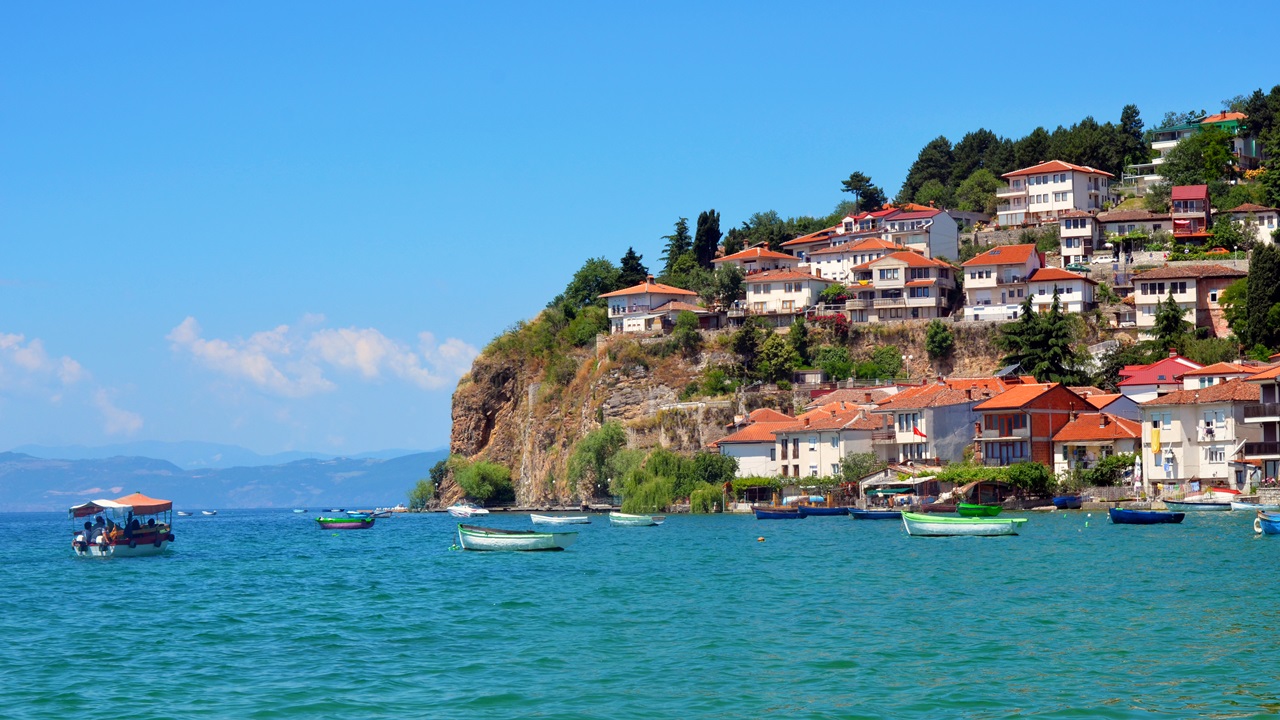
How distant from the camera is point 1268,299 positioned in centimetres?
8650

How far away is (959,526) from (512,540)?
19.1m

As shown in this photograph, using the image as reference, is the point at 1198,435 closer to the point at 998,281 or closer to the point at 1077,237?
the point at 998,281

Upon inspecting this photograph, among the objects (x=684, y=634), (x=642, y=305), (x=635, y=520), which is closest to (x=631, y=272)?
(x=642, y=305)

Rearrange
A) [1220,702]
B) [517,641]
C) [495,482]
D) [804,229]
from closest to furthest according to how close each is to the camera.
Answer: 1. [1220,702]
2. [517,641]
3. [495,482]
4. [804,229]

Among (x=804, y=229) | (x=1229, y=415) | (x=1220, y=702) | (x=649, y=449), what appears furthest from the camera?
(x=804, y=229)

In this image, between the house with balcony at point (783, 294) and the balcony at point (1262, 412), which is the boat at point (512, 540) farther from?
the house with balcony at point (783, 294)

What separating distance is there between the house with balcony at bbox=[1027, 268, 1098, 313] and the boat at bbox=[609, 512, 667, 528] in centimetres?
3088

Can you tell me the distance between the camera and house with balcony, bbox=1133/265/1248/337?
9331 centimetres

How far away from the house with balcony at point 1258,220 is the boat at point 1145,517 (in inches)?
1670

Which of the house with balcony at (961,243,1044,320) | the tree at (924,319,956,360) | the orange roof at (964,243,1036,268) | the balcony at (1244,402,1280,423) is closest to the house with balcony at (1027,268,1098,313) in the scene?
the house with balcony at (961,243,1044,320)

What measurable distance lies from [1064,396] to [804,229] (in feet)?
177

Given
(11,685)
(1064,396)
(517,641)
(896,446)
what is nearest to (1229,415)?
(1064,396)

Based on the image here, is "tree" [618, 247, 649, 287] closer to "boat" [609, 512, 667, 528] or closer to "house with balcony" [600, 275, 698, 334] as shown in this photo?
"house with balcony" [600, 275, 698, 334]

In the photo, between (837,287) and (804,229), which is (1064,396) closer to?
(837,287)
